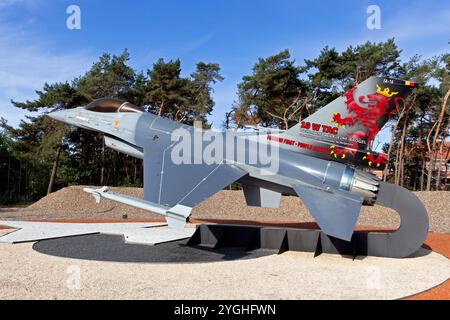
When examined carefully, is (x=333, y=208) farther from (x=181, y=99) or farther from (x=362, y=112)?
(x=181, y=99)

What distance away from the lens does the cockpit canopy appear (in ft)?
41.4

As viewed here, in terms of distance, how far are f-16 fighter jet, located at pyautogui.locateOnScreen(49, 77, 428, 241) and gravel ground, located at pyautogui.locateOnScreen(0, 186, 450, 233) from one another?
11.9 metres

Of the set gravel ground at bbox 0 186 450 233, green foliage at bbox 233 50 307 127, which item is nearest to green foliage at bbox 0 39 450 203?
green foliage at bbox 233 50 307 127

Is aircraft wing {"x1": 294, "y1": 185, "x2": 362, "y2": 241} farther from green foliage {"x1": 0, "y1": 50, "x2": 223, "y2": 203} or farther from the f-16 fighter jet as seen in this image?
green foliage {"x1": 0, "y1": 50, "x2": 223, "y2": 203}

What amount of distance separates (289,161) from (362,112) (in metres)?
2.40

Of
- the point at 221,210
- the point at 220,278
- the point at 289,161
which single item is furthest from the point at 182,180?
the point at 221,210

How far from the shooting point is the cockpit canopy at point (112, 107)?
12617 mm

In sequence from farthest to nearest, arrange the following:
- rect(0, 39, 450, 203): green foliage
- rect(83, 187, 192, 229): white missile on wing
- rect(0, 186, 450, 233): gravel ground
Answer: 1. rect(0, 39, 450, 203): green foliage
2. rect(0, 186, 450, 233): gravel ground
3. rect(83, 187, 192, 229): white missile on wing

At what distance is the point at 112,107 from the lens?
1273 centimetres

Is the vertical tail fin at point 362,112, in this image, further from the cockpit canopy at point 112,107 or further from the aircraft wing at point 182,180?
the cockpit canopy at point 112,107

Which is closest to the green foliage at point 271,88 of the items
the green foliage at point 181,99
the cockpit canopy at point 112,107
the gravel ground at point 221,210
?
the green foliage at point 181,99

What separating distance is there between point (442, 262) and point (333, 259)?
3.23 m
